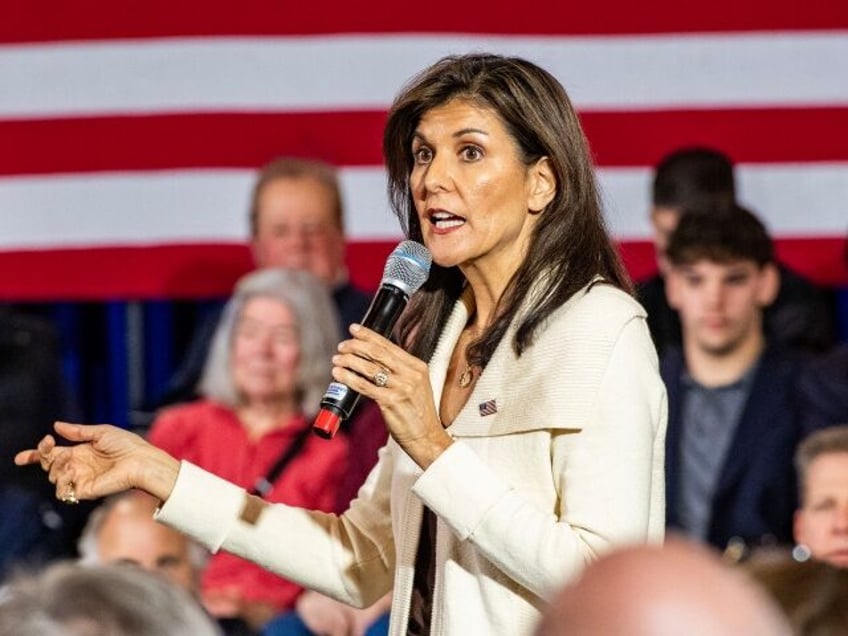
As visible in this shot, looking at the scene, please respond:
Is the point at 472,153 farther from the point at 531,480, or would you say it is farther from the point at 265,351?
the point at 265,351

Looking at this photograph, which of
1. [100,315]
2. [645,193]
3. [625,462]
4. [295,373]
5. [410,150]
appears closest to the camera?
[625,462]

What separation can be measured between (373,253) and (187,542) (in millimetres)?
1142

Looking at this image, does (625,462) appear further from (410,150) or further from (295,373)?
(295,373)

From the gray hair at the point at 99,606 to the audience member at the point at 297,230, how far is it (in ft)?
10.4

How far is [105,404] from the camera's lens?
5113 millimetres

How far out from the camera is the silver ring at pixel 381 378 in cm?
203

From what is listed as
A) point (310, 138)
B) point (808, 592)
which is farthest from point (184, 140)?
point (808, 592)

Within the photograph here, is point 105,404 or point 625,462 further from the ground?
point 625,462

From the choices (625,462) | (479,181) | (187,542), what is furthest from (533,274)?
(187,542)

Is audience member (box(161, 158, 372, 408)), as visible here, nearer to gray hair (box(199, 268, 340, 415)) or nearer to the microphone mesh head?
gray hair (box(199, 268, 340, 415))

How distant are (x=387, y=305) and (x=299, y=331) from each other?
7.06ft

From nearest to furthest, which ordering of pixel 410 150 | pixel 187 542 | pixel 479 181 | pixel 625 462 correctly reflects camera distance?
pixel 625 462 < pixel 479 181 < pixel 410 150 < pixel 187 542

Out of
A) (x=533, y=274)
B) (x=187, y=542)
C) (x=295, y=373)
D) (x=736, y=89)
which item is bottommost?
(x=187, y=542)

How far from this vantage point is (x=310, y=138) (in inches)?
192
